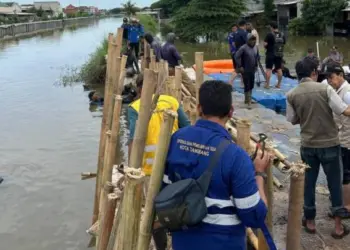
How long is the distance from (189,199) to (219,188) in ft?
0.57

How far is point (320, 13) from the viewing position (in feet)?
122

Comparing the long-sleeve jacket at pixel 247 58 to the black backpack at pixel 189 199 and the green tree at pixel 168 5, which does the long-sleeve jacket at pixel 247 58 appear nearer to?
the black backpack at pixel 189 199

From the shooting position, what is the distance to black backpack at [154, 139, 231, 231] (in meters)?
2.47

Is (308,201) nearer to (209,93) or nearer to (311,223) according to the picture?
(311,223)

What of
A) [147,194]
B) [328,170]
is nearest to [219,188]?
[147,194]

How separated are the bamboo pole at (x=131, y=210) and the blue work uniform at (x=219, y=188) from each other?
229mm

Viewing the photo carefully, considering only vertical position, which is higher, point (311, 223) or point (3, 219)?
point (311, 223)

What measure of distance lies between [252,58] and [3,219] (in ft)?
19.5

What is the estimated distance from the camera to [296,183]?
3.27 metres

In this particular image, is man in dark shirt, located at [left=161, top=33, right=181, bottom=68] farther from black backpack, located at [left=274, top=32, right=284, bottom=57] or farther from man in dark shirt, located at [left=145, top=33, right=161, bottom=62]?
black backpack, located at [left=274, top=32, right=284, bottom=57]

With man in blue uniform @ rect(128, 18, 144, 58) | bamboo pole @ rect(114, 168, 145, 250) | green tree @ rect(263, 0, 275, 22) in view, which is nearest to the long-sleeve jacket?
man in blue uniform @ rect(128, 18, 144, 58)

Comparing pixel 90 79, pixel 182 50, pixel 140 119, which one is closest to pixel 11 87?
pixel 90 79

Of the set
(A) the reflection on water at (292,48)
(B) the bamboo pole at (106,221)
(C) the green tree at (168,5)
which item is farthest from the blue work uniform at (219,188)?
(C) the green tree at (168,5)

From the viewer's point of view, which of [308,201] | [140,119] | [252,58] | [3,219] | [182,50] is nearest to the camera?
[140,119]
